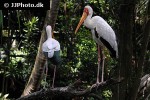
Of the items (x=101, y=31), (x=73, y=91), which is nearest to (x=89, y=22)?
(x=101, y=31)

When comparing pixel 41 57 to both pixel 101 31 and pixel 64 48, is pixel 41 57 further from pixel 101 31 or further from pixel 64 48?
pixel 64 48

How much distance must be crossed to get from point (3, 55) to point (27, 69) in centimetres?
46

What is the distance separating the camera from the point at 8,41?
5.89 meters

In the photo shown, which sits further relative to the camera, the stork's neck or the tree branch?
the stork's neck

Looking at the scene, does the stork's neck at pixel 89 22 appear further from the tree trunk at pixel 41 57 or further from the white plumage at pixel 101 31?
the tree trunk at pixel 41 57

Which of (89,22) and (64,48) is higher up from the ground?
(89,22)

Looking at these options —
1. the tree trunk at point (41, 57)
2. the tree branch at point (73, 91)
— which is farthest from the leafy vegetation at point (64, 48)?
the tree branch at point (73, 91)

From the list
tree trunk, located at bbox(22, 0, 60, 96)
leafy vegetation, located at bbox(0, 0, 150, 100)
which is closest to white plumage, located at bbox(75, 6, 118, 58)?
tree trunk, located at bbox(22, 0, 60, 96)

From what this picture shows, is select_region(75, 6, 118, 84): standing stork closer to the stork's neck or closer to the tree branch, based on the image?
the stork's neck

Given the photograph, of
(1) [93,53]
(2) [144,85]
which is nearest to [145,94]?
(2) [144,85]

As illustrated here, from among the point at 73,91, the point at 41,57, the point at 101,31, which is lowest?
the point at 73,91

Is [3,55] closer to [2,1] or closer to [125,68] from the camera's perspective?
[2,1]

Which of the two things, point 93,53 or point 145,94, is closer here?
point 145,94

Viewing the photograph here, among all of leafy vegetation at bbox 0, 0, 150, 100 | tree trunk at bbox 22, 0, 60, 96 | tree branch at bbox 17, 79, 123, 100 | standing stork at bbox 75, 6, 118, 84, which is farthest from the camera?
leafy vegetation at bbox 0, 0, 150, 100
